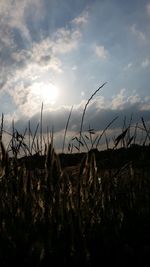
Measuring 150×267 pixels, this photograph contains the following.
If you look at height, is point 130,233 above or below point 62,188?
below

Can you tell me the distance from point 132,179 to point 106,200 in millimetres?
582

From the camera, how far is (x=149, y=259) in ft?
8.05

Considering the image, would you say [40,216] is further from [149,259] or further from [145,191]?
[145,191]

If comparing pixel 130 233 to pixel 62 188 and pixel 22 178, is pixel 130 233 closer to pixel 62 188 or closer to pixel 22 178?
pixel 62 188

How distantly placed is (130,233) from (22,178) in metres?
0.81

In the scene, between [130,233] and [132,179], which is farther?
[132,179]

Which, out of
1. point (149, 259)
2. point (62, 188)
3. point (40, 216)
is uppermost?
point (62, 188)

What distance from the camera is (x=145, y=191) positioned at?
377 cm

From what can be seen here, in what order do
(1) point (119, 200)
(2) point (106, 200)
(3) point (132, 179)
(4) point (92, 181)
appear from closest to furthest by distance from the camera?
(4) point (92, 181)
(2) point (106, 200)
(1) point (119, 200)
(3) point (132, 179)

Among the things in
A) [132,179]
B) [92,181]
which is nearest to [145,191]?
[132,179]

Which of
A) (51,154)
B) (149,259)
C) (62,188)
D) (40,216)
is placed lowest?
(149,259)

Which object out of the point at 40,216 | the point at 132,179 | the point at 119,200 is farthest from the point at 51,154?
the point at 132,179

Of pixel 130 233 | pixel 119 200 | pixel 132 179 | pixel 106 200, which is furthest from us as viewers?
pixel 132 179

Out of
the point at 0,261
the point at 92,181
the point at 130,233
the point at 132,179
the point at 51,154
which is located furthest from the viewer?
the point at 132,179
